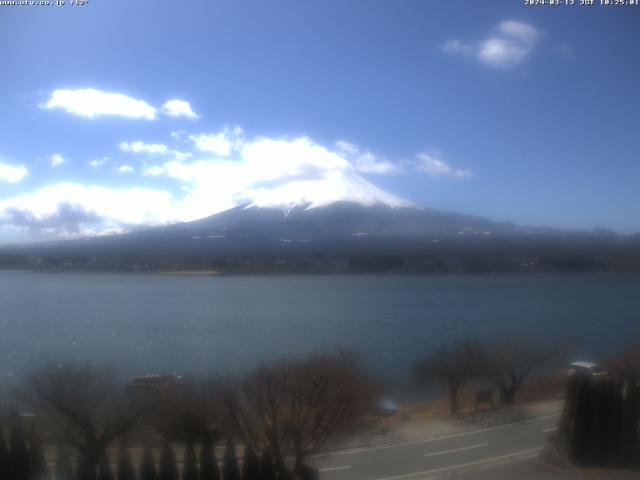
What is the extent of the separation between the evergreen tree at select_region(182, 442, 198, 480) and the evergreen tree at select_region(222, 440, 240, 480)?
18 centimetres

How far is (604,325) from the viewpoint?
7.09 metres

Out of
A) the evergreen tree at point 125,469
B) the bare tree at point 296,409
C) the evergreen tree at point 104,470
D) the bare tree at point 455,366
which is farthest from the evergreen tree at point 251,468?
the bare tree at point 455,366

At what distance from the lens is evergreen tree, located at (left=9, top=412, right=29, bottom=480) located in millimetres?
3320

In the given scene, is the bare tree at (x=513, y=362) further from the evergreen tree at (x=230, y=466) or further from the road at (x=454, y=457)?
the evergreen tree at (x=230, y=466)

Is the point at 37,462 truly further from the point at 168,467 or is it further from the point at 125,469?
the point at 168,467

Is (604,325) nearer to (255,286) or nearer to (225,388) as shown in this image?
(225,388)

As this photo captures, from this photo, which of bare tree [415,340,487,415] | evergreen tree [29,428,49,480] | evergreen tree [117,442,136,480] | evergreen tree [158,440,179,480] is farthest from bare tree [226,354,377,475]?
bare tree [415,340,487,415]

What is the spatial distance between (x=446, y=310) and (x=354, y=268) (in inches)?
105

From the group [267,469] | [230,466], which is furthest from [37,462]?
[267,469]

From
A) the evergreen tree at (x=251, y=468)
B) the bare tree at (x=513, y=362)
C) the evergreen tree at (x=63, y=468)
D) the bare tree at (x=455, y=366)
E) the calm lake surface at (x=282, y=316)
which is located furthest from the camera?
the calm lake surface at (x=282, y=316)

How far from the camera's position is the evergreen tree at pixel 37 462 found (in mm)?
3326

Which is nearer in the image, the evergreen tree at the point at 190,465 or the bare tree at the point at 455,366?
the evergreen tree at the point at 190,465

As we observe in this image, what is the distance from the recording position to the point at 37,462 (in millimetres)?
3340

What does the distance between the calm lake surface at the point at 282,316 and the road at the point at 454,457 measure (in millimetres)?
1769
